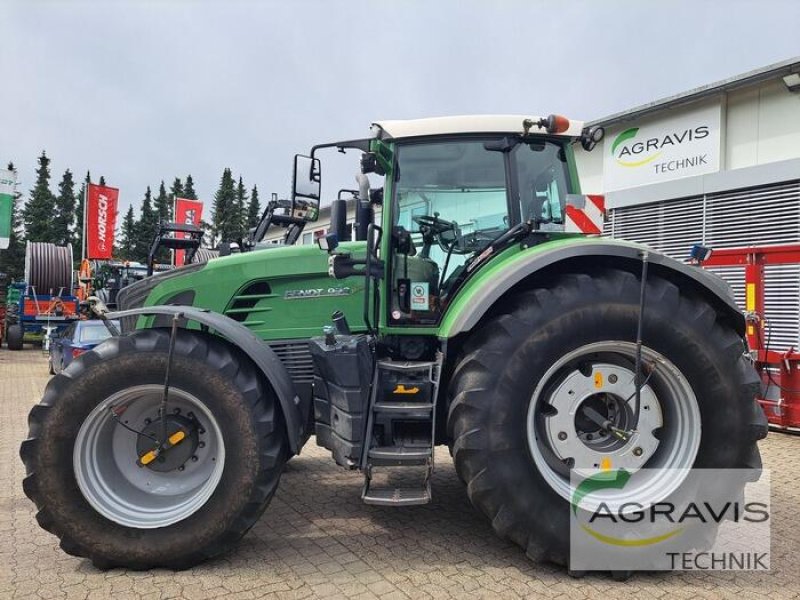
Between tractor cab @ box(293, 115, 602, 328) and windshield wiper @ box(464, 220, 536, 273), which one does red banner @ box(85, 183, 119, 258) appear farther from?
windshield wiper @ box(464, 220, 536, 273)

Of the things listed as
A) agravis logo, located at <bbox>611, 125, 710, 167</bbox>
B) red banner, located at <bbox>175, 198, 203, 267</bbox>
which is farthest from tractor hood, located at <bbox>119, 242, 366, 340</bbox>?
red banner, located at <bbox>175, 198, 203, 267</bbox>

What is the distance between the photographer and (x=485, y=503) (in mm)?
2893

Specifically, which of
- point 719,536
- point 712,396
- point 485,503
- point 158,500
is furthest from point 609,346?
point 158,500

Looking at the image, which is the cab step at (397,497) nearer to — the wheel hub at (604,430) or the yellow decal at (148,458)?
the wheel hub at (604,430)

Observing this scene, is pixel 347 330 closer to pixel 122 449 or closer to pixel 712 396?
pixel 122 449

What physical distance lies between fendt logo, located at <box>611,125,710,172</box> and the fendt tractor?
8.03 meters

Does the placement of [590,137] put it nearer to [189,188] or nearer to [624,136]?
[624,136]

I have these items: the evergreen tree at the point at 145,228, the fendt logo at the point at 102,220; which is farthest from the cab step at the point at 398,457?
the evergreen tree at the point at 145,228

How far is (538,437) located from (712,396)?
95 centimetres

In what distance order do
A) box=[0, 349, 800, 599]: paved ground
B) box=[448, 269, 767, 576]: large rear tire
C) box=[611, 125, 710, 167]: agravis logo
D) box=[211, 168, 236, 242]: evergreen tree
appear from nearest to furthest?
box=[0, 349, 800, 599]: paved ground < box=[448, 269, 767, 576]: large rear tire < box=[611, 125, 710, 167]: agravis logo < box=[211, 168, 236, 242]: evergreen tree

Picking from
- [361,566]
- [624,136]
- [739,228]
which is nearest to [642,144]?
[624,136]

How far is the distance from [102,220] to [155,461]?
2230cm

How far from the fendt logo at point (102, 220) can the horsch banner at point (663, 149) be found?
19.3m

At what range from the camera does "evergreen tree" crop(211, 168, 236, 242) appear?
51656mm
